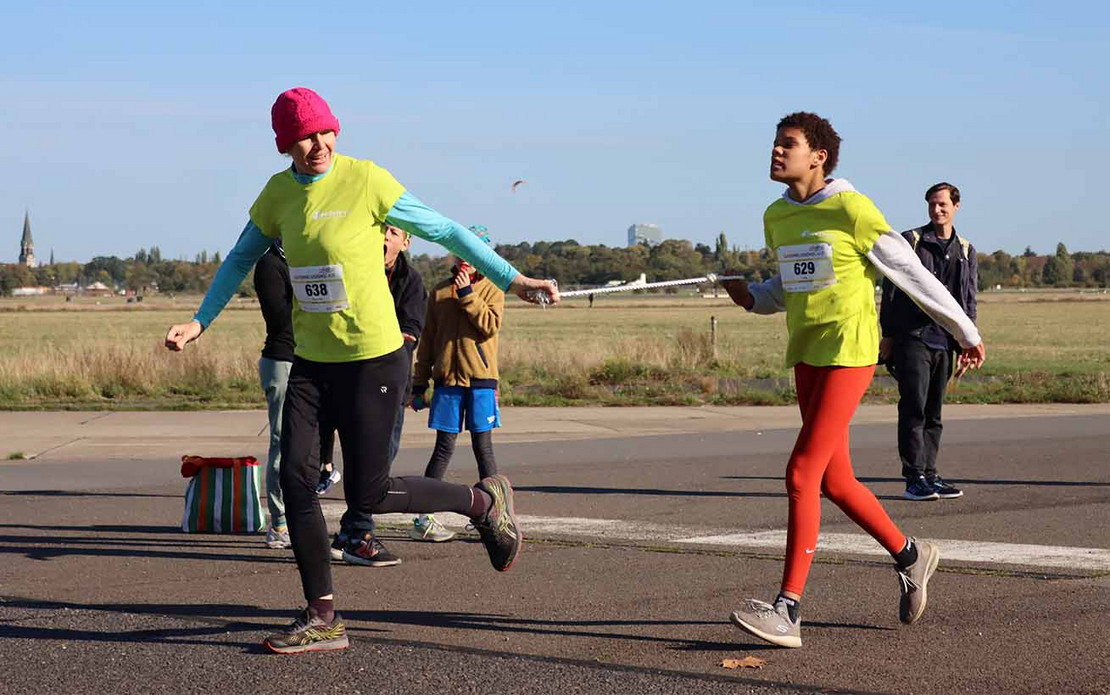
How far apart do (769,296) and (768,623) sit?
4.70 feet

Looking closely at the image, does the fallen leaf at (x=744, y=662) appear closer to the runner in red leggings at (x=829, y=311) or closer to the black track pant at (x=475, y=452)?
the runner in red leggings at (x=829, y=311)

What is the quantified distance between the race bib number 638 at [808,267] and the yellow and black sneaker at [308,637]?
2.26 metres

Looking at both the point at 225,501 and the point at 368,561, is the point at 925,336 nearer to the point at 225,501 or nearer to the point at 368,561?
the point at 368,561

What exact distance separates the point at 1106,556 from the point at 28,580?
17.9ft

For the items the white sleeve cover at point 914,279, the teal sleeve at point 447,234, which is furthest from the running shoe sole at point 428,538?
the white sleeve cover at point 914,279

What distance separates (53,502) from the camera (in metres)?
10.3

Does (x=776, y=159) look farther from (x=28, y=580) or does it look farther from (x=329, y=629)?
(x=28, y=580)

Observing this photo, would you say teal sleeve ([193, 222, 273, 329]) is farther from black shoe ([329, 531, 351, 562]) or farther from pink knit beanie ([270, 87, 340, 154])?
black shoe ([329, 531, 351, 562])

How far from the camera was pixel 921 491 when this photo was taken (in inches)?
400

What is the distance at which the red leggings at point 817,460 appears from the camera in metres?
5.78

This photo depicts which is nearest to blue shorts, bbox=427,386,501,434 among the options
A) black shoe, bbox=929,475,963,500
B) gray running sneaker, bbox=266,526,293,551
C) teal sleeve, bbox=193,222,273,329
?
gray running sneaker, bbox=266,526,293,551

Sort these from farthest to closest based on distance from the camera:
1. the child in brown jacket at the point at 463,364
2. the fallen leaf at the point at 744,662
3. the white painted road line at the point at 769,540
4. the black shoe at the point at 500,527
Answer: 1. the child in brown jacket at the point at 463,364
2. the white painted road line at the point at 769,540
3. the black shoe at the point at 500,527
4. the fallen leaf at the point at 744,662

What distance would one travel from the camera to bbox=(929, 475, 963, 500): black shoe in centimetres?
1020

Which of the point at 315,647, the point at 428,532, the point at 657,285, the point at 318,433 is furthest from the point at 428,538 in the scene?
the point at 315,647
